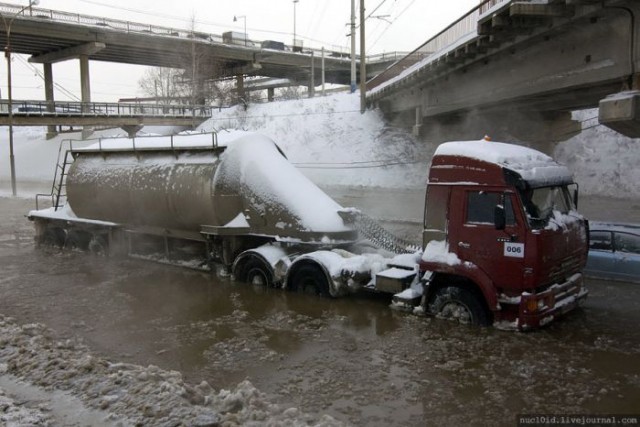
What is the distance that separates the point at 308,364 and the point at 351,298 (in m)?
3.40

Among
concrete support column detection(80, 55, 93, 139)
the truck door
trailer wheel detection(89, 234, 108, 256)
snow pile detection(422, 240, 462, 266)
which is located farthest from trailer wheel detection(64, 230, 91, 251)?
concrete support column detection(80, 55, 93, 139)

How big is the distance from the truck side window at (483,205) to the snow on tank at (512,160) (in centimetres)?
43

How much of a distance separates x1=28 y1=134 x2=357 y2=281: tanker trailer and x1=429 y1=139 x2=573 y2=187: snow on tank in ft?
10.5

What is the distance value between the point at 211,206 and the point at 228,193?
46cm

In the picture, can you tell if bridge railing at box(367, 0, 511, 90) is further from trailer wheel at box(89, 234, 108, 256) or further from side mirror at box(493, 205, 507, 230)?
trailer wheel at box(89, 234, 108, 256)

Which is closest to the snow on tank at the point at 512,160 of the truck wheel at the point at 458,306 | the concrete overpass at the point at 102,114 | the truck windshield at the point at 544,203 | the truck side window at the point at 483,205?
the truck windshield at the point at 544,203

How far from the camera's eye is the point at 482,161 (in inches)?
320

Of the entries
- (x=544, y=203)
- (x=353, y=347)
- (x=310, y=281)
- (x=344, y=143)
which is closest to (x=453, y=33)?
(x=310, y=281)

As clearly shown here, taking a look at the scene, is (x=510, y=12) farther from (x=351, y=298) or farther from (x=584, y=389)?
(x=584, y=389)

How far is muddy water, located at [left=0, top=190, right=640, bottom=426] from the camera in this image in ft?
19.9

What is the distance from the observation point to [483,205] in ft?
26.6

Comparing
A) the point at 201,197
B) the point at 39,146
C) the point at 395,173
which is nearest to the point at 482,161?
the point at 201,197

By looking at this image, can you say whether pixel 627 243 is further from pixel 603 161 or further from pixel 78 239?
pixel 603 161

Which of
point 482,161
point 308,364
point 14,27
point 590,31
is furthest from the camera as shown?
point 14,27
